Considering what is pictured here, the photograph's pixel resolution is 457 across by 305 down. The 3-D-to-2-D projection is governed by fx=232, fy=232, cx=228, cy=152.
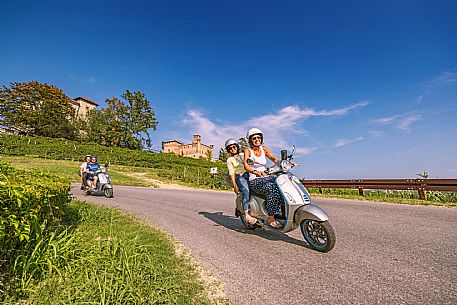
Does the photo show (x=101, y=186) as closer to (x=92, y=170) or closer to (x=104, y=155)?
(x=92, y=170)

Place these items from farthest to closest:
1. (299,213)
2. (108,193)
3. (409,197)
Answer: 1. (409,197)
2. (108,193)
3. (299,213)

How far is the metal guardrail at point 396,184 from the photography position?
879cm

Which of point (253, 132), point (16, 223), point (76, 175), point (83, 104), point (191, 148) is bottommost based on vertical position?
point (76, 175)

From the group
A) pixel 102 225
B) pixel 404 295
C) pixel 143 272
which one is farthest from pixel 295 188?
pixel 102 225

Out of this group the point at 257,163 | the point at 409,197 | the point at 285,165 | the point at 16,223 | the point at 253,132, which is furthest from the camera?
the point at 409,197

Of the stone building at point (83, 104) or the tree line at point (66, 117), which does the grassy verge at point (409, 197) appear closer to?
the tree line at point (66, 117)

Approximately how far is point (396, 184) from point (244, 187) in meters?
9.15

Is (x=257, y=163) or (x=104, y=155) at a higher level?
(x=104, y=155)

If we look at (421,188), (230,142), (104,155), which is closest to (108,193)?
(230,142)

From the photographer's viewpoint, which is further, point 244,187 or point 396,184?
point 396,184

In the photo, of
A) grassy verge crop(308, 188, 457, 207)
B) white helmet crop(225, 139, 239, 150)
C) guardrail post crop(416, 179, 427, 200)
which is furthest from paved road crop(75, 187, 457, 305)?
guardrail post crop(416, 179, 427, 200)

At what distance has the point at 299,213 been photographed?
3.60 meters

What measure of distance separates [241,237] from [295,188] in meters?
1.48

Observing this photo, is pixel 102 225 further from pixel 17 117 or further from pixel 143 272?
pixel 17 117
